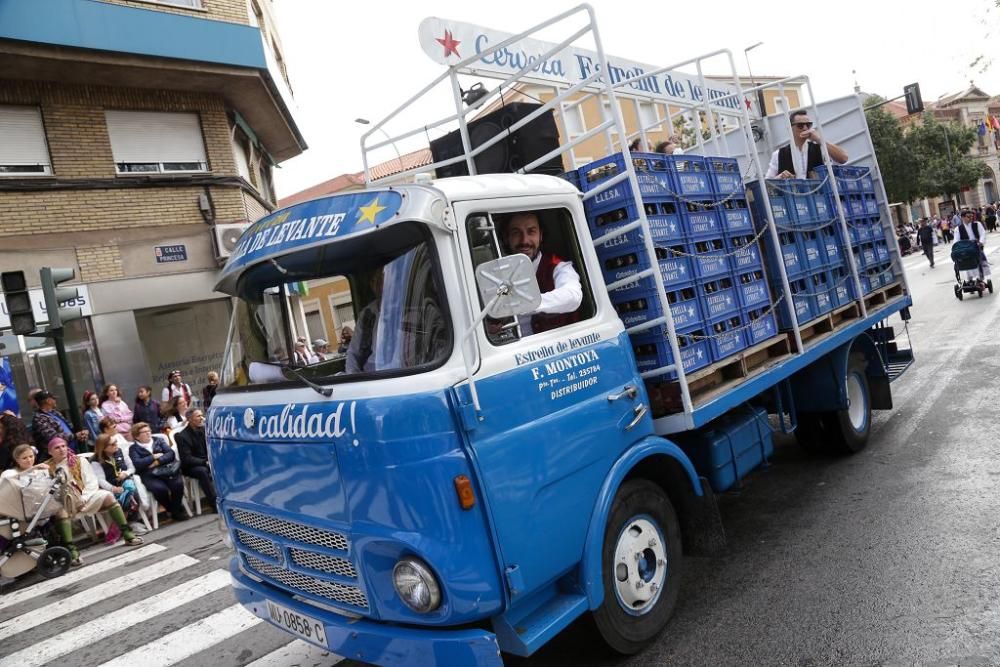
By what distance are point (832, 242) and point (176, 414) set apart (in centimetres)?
915

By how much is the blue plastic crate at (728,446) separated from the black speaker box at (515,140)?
1.95m

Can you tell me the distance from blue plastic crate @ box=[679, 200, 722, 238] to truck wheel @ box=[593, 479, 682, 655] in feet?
5.20

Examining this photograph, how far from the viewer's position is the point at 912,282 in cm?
2102

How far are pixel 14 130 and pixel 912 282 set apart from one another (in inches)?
893

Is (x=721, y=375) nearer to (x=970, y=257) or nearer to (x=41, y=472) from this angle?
(x=41, y=472)

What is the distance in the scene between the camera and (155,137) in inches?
564

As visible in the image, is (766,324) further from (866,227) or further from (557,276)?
(866,227)

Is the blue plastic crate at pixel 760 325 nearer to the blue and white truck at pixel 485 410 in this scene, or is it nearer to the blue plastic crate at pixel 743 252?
the blue and white truck at pixel 485 410

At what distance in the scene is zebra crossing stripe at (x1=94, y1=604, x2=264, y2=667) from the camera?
471 cm

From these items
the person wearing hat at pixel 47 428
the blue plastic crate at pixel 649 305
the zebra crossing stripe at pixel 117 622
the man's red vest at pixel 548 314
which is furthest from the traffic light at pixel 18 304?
the blue plastic crate at pixel 649 305

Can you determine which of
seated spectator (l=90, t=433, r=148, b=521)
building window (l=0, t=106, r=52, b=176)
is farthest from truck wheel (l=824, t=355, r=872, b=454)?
building window (l=0, t=106, r=52, b=176)

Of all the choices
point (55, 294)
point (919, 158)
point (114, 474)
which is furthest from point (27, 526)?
point (919, 158)

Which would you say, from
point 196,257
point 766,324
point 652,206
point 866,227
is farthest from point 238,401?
point 196,257

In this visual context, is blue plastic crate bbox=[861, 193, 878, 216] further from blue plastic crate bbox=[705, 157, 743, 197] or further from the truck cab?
the truck cab
